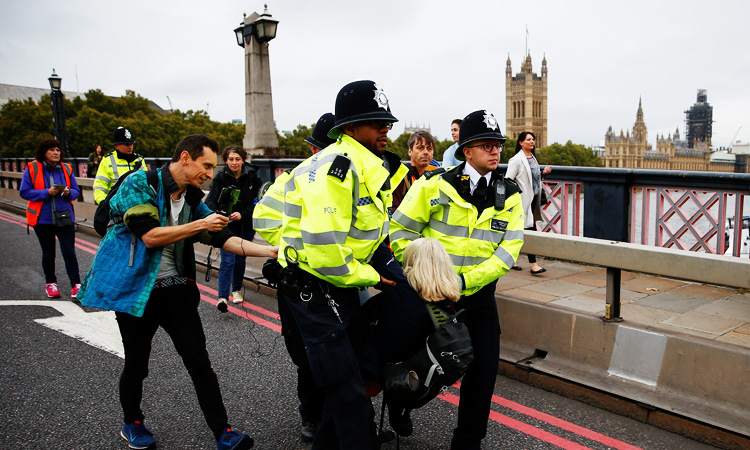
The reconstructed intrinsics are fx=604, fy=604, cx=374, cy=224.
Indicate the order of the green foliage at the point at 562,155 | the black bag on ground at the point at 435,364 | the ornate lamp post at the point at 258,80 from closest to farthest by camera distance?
the black bag on ground at the point at 435,364 → the ornate lamp post at the point at 258,80 → the green foliage at the point at 562,155

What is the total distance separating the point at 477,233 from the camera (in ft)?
11.6

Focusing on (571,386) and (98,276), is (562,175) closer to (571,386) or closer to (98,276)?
(571,386)

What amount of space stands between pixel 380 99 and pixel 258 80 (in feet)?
39.2

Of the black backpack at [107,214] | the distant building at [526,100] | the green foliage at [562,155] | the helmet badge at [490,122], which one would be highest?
the distant building at [526,100]

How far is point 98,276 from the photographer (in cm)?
352

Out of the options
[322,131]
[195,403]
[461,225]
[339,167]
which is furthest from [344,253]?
[195,403]

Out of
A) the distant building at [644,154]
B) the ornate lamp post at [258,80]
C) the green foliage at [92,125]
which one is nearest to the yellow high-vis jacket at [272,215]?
the ornate lamp post at [258,80]

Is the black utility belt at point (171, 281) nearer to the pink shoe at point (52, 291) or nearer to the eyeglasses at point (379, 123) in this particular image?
the eyeglasses at point (379, 123)

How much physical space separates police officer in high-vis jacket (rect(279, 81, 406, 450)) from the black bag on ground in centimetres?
21

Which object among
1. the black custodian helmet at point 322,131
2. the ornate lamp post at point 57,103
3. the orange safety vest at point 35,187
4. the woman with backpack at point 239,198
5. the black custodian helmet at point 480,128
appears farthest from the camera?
the ornate lamp post at point 57,103

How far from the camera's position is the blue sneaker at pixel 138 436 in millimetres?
3812

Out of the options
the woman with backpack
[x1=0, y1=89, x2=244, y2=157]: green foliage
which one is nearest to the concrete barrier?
the woman with backpack

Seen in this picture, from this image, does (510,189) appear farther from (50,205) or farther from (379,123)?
(50,205)

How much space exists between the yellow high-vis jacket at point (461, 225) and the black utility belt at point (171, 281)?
1296 millimetres
